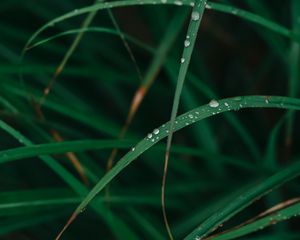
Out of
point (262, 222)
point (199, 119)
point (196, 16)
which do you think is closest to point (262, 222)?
point (262, 222)

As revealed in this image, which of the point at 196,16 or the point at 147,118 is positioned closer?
the point at 196,16

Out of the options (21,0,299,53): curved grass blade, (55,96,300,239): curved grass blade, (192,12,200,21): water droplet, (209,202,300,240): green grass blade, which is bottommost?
(209,202,300,240): green grass blade

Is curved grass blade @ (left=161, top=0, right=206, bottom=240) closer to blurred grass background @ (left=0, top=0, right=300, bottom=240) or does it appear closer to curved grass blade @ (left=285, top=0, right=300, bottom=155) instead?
blurred grass background @ (left=0, top=0, right=300, bottom=240)

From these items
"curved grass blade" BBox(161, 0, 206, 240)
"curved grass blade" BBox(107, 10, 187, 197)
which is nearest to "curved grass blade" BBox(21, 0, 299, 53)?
"curved grass blade" BBox(161, 0, 206, 240)

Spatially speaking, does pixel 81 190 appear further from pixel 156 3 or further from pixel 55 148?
pixel 156 3

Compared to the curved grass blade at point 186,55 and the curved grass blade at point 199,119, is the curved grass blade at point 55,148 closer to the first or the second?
the curved grass blade at point 199,119

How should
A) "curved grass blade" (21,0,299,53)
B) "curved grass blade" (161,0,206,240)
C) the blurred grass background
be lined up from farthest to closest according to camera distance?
the blurred grass background, "curved grass blade" (21,0,299,53), "curved grass blade" (161,0,206,240)

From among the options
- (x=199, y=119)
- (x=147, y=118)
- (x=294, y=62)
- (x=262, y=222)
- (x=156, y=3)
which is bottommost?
(x=262, y=222)

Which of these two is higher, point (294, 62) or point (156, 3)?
point (294, 62)
